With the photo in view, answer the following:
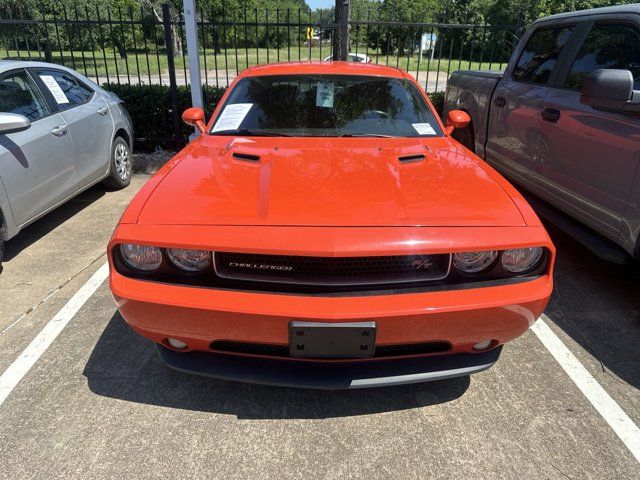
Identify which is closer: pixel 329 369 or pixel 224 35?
pixel 329 369

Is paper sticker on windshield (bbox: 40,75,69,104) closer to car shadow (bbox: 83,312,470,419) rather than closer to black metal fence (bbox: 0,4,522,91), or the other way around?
black metal fence (bbox: 0,4,522,91)

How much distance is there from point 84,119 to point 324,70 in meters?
2.75

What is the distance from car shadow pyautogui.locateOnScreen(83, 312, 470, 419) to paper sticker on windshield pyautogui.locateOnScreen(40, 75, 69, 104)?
3060 millimetres

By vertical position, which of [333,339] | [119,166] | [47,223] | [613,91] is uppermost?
[613,91]

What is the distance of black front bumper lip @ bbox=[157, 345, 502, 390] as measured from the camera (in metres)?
2.12

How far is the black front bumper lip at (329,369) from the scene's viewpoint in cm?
212

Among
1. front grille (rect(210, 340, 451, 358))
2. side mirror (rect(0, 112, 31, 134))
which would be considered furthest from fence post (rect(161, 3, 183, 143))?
front grille (rect(210, 340, 451, 358))

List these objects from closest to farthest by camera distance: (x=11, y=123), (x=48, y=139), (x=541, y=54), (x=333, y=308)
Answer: (x=333, y=308) < (x=11, y=123) < (x=48, y=139) < (x=541, y=54)

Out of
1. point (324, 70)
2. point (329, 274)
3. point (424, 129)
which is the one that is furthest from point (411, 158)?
point (324, 70)

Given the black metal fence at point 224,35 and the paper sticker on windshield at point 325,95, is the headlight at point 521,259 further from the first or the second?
the black metal fence at point 224,35

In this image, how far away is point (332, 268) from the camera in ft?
6.67

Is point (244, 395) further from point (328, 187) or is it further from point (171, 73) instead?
point (171, 73)

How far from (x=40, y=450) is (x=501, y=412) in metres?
2.21

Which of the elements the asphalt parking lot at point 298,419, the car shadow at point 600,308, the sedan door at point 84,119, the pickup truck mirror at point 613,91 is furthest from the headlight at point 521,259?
the sedan door at point 84,119
